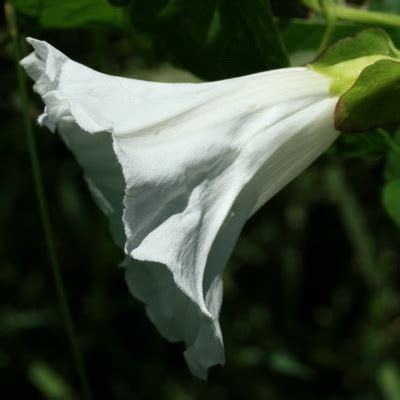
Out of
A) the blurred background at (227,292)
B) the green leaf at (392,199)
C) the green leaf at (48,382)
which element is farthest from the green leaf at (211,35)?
the green leaf at (48,382)

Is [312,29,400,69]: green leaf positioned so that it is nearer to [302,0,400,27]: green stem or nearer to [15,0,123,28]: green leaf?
[302,0,400,27]: green stem

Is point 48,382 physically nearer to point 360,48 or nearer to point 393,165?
point 393,165

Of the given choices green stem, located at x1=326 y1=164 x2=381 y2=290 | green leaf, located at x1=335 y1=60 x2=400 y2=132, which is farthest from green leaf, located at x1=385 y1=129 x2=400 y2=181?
green stem, located at x1=326 y1=164 x2=381 y2=290

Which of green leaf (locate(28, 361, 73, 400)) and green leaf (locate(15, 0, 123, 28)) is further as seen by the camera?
green leaf (locate(28, 361, 73, 400))

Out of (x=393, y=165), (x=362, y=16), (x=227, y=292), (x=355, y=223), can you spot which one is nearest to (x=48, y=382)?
(x=227, y=292)

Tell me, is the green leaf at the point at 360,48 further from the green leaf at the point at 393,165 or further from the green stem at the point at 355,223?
the green stem at the point at 355,223
